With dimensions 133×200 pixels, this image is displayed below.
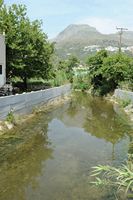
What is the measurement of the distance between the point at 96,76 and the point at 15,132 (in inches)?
1314

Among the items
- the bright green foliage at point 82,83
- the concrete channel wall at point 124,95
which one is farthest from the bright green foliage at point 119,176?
the bright green foliage at point 82,83

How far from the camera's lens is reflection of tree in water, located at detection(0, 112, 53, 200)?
9.70 m

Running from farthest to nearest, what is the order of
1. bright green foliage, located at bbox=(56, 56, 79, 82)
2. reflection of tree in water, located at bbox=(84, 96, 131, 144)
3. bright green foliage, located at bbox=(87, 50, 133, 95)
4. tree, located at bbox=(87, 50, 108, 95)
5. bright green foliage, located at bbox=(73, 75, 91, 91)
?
bright green foliage, located at bbox=(56, 56, 79, 82) → bright green foliage, located at bbox=(73, 75, 91, 91) → tree, located at bbox=(87, 50, 108, 95) → bright green foliage, located at bbox=(87, 50, 133, 95) → reflection of tree in water, located at bbox=(84, 96, 131, 144)

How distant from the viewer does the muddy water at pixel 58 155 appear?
954cm

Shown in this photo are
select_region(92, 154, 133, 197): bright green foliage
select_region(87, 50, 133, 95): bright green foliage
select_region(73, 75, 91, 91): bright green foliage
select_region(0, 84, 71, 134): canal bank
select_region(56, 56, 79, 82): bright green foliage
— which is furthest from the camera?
select_region(56, 56, 79, 82): bright green foliage

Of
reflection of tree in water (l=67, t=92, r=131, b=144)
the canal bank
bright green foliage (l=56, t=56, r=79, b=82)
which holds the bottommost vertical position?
reflection of tree in water (l=67, t=92, r=131, b=144)

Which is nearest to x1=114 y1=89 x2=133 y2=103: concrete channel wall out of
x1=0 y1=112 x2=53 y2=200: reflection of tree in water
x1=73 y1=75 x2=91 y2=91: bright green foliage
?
x1=73 y1=75 x2=91 y2=91: bright green foliage

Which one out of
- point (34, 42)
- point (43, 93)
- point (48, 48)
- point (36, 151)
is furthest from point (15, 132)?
point (48, 48)

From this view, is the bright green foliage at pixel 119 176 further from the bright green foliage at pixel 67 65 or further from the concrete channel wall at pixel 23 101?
the bright green foliage at pixel 67 65

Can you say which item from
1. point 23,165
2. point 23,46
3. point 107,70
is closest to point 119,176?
point 23,165

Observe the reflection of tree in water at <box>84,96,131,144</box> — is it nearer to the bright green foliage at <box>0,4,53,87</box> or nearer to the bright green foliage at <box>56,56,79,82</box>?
the bright green foliage at <box>0,4,53,87</box>

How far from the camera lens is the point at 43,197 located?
9.05 metres

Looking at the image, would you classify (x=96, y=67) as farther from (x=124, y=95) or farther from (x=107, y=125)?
(x=107, y=125)

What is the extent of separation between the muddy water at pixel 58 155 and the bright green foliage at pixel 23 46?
33.4 ft
